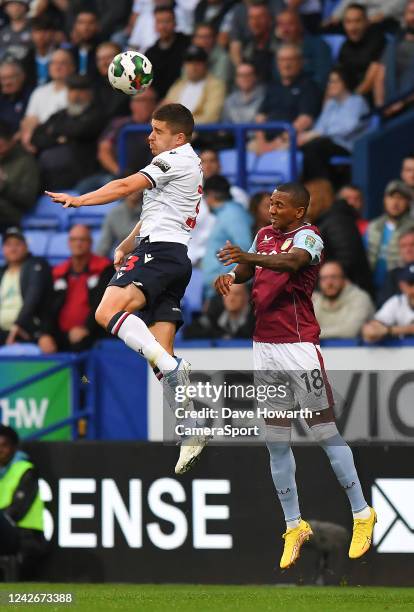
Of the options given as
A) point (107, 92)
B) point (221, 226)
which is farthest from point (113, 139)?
point (221, 226)

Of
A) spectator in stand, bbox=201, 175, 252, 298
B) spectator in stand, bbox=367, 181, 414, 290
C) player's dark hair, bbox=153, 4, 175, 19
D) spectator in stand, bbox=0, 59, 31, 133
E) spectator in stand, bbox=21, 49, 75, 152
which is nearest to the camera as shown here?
spectator in stand, bbox=367, 181, 414, 290

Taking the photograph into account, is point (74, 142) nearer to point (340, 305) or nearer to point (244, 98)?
point (244, 98)

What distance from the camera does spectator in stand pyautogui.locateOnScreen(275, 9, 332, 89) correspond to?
16734 millimetres

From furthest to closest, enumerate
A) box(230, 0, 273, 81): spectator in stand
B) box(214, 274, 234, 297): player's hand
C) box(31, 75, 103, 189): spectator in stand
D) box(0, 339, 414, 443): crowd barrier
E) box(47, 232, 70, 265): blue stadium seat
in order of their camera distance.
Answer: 1. box(31, 75, 103, 189): spectator in stand
2. box(230, 0, 273, 81): spectator in stand
3. box(47, 232, 70, 265): blue stadium seat
4. box(0, 339, 414, 443): crowd barrier
5. box(214, 274, 234, 297): player's hand

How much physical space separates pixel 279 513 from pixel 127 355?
1.95 m

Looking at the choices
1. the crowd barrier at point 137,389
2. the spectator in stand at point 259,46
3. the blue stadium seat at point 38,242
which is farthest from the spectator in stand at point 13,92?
the crowd barrier at point 137,389

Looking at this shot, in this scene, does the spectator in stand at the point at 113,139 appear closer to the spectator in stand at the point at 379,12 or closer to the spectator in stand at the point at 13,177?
the spectator in stand at the point at 13,177

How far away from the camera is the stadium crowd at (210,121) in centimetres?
1401

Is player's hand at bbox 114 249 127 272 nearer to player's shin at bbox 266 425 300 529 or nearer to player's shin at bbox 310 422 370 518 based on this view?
player's shin at bbox 266 425 300 529

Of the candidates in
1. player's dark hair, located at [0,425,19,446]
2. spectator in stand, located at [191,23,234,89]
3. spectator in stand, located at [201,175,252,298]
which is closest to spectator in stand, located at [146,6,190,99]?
spectator in stand, located at [191,23,234,89]

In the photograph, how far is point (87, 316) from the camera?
573 inches

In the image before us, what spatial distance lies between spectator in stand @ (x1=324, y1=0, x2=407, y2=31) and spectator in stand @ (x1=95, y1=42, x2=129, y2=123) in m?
2.37

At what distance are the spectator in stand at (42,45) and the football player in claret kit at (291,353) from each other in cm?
917

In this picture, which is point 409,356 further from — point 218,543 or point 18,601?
point 18,601
